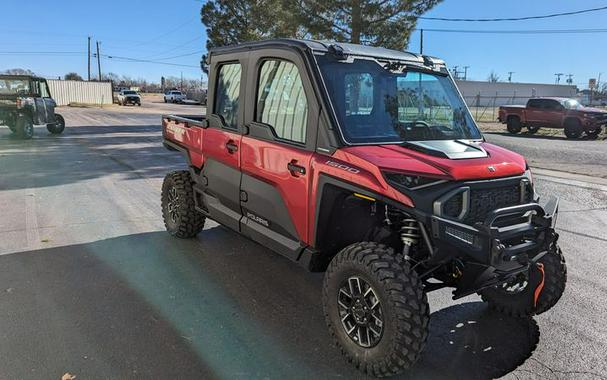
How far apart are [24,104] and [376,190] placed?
58.3ft

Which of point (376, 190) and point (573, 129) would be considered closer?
point (376, 190)

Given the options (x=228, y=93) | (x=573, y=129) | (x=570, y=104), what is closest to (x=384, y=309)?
(x=228, y=93)

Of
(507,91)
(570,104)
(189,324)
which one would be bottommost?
(189,324)

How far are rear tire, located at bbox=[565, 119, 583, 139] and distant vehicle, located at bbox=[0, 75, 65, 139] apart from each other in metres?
21.5

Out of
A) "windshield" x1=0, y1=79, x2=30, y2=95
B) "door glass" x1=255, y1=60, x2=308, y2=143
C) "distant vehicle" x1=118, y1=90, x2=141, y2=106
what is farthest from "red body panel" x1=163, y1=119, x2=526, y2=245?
"distant vehicle" x1=118, y1=90, x2=141, y2=106

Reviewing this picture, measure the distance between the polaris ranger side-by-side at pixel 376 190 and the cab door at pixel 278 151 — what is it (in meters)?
0.01

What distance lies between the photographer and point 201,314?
3.97 meters

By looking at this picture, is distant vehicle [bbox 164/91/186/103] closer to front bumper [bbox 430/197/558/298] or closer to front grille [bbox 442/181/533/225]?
front grille [bbox 442/181/533/225]

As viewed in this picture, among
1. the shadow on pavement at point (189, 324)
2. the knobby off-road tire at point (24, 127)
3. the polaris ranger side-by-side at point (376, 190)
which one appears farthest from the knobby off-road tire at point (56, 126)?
the polaris ranger side-by-side at point (376, 190)

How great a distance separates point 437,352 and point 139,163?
9.71 metres

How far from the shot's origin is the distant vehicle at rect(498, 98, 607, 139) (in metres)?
22.2

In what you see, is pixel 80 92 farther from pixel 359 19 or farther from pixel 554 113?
pixel 554 113

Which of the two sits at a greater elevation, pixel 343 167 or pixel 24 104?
pixel 24 104

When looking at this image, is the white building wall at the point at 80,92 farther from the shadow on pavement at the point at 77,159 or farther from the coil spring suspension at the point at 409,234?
the coil spring suspension at the point at 409,234
